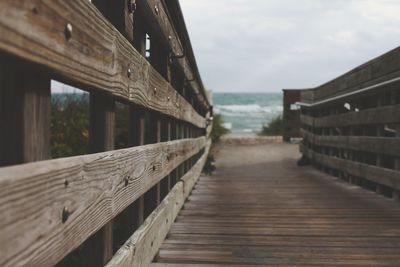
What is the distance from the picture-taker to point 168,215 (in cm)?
371

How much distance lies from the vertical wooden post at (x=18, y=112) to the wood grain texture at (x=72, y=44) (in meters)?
0.05

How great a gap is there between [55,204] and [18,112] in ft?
0.81

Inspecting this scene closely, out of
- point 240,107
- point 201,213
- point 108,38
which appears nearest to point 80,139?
point 201,213

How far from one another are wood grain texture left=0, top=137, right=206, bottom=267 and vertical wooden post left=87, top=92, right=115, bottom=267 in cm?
7

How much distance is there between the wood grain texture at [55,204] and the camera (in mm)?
980

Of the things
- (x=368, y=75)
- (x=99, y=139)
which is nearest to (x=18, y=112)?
(x=99, y=139)

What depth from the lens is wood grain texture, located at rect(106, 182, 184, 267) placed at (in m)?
2.09

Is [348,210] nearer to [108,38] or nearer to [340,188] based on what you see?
[340,188]

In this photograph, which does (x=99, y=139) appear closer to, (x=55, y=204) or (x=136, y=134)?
(x=55, y=204)

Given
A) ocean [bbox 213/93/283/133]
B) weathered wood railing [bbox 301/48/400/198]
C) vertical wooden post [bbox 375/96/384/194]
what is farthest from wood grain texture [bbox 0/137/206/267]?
ocean [bbox 213/93/283/133]

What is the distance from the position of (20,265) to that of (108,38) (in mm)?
903

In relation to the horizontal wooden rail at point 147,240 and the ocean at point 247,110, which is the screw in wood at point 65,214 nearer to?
the horizontal wooden rail at point 147,240

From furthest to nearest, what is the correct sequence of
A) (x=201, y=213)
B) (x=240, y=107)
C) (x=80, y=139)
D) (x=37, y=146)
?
(x=240, y=107) < (x=80, y=139) < (x=201, y=213) < (x=37, y=146)

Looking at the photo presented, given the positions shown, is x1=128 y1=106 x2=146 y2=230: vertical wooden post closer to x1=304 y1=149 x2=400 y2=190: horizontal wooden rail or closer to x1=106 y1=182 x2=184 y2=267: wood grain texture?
x1=106 y1=182 x2=184 y2=267: wood grain texture
